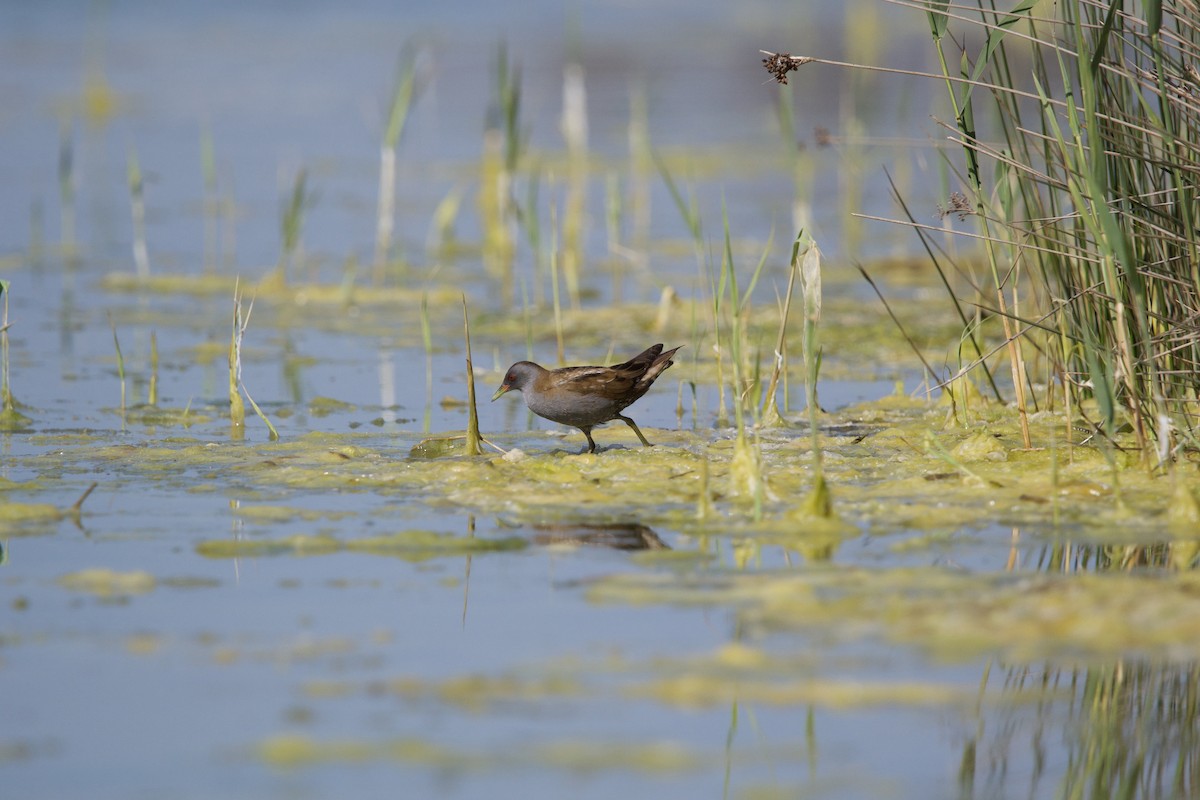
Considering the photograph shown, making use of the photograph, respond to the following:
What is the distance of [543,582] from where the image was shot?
13.6 feet

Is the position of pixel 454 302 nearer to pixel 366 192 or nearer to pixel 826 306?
pixel 826 306

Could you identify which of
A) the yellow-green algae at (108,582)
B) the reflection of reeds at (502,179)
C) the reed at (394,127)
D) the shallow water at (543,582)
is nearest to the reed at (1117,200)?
the shallow water at (543,582)

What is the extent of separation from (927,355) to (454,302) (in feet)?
10.9

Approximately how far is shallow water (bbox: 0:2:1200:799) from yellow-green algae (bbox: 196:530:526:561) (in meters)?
0.02

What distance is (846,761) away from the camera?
302 centimetres

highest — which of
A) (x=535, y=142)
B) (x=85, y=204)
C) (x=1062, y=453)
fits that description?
(x=535, y=142)

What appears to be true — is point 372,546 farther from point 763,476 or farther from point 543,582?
point 763,476

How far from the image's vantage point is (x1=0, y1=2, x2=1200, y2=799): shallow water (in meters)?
3.05

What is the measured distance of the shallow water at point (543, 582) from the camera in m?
3.05

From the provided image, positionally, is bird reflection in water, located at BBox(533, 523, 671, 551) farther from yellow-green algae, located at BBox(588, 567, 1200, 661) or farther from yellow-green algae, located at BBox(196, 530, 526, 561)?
yellow-green algae, located at BBox(588, 567, 1200, 661)

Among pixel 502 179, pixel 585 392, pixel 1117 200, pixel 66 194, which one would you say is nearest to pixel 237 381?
pixel 585 392

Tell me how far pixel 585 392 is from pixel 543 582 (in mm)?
1702

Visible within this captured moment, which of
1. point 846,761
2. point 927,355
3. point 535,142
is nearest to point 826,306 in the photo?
point 927,355

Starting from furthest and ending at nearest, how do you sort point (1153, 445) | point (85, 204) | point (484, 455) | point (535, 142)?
point (535, 142)
point (85, 204)
point (484, 455)
point (1153, 445)
